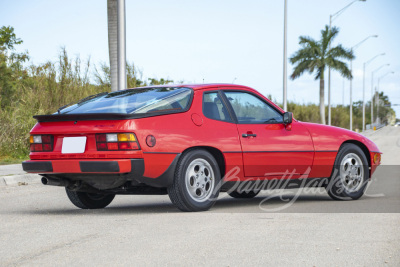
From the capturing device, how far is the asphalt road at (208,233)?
16.1 feet

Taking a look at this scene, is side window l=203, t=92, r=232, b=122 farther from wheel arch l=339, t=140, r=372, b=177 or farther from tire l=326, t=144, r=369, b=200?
wheel arch l=339, t=140, r=372, b=177

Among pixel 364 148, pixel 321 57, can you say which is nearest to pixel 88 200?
pixel 364 148

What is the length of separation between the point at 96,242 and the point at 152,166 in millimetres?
1627

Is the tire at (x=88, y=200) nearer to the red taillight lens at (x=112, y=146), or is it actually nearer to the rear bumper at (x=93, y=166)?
the rear bumper at (x=93, y=166)

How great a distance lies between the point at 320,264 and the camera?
4676 millimetres

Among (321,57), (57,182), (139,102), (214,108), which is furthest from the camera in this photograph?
(321,57)

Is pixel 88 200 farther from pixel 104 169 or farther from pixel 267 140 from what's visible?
pixel 267 140

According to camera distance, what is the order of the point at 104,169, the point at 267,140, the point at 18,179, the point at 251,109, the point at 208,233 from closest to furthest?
1. the point at 208,233
2. the point at 104,169
3. the point at 267,140
4. the point at 251,109
5. the point at 18,179

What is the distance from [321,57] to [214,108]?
53200 mm

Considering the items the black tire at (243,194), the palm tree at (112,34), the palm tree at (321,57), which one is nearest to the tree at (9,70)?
the palm tree at (112,34)

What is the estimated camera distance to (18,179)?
1248 centimetres

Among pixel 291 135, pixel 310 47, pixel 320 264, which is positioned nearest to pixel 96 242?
pixel 320 264

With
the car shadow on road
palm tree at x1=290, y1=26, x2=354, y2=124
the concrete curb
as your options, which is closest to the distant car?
the car shadow on road

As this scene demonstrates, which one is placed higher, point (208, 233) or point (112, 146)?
point (112, 146)
